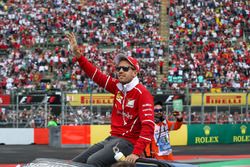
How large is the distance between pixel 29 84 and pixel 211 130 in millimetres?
9333

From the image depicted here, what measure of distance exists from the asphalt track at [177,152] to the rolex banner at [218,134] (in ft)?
2.28

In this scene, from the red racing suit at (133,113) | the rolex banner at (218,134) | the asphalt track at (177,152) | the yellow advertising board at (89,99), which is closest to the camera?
the red racing suit at (133,113)

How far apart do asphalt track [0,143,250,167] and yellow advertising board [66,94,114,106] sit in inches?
79.0

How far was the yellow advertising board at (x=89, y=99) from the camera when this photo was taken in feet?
80.7

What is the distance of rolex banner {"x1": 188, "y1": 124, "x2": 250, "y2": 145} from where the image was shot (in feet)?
84.2

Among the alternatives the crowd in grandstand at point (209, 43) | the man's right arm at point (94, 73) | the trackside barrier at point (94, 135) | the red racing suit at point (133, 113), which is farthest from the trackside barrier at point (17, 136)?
the red racing suit at point (133, 113)

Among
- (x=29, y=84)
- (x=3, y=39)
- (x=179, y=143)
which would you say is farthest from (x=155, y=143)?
(x=3, y=39)

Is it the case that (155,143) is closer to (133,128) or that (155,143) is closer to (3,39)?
(133,128)

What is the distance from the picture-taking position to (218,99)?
25969 mm

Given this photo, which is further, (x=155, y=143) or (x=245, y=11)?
(x=245, y=11)

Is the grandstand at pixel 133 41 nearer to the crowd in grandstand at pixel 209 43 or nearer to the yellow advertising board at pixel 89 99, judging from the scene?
the crowd in grandstand at pixel 209 43

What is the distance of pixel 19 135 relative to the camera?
25.2 m

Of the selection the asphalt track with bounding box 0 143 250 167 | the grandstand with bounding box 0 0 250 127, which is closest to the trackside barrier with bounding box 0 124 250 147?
the asphalt track with bounding box 0 143 250 167

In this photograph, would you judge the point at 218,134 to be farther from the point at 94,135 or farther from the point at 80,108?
the point at 80,108
